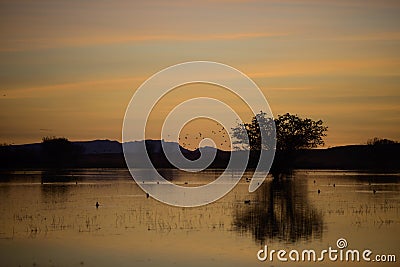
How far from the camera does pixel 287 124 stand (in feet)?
274

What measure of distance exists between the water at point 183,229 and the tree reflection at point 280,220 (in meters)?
0.04

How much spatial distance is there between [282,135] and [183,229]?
53657 mm

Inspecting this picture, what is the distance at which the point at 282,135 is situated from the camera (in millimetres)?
82938

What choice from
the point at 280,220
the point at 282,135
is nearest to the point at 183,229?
the point at 280,220

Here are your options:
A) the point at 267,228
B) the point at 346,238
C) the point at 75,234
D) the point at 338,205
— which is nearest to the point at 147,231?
the point at 75,234

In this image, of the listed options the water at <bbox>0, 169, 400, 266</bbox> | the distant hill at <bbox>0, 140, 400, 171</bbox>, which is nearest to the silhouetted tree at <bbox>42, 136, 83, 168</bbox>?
the distant hill at <bbox>0, 140, 400, 171</bbox>

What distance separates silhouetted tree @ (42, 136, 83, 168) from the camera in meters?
153

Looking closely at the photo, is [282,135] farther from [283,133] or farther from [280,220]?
[280,220]

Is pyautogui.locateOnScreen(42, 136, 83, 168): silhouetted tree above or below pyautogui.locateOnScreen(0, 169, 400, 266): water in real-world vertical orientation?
above

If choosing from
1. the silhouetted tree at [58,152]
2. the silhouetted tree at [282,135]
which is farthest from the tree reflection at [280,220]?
the silhouetted tree at [58,152]

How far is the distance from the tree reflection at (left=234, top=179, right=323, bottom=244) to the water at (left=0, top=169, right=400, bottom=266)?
40 mm

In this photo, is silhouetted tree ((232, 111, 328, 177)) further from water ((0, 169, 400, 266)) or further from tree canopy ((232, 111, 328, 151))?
water ((0, 169, 400, 266))

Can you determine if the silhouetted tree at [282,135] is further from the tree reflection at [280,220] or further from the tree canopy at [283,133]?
the tree reflection at [280,220]

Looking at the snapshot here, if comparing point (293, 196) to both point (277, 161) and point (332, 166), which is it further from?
point (332, 166)
